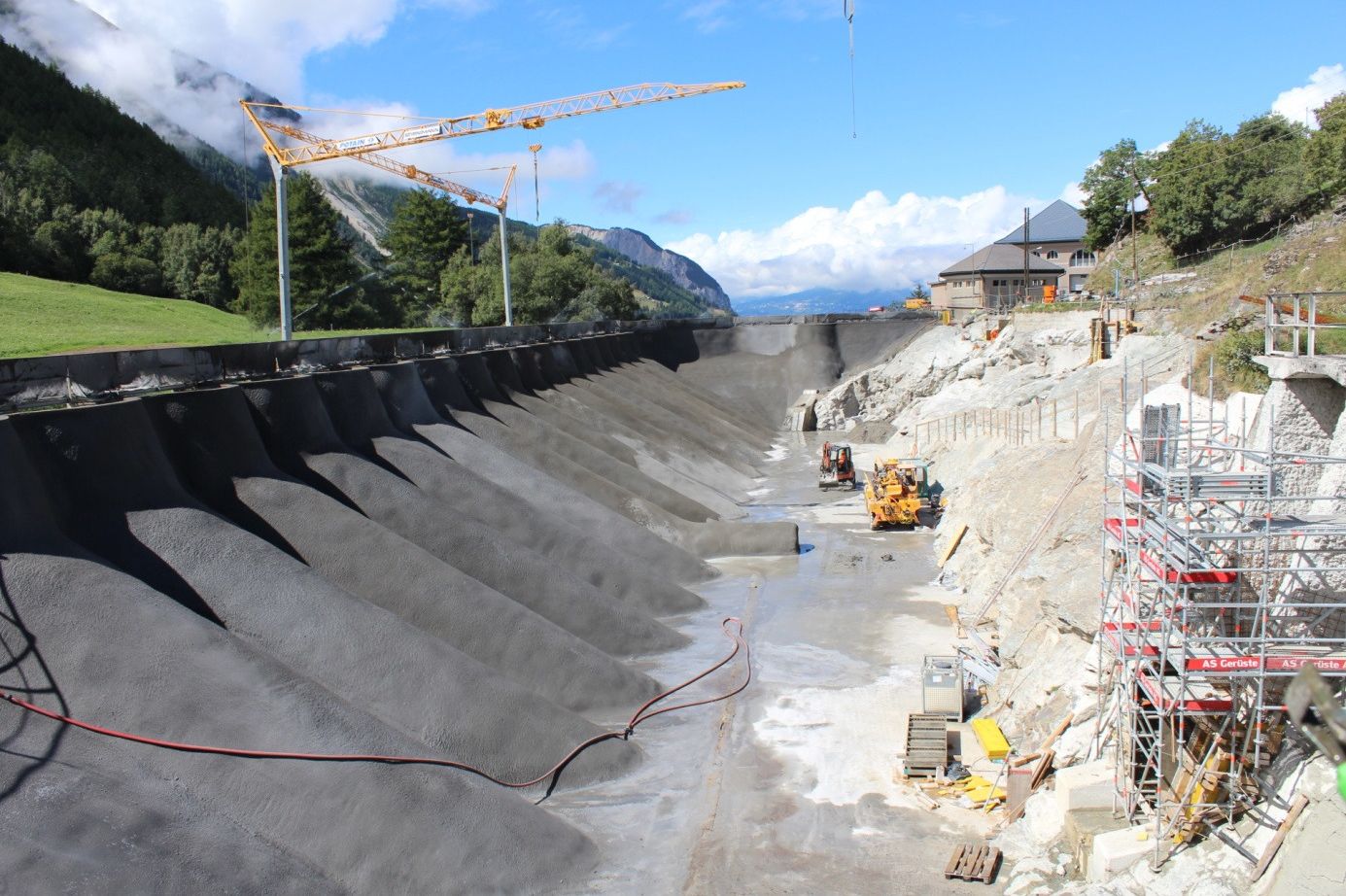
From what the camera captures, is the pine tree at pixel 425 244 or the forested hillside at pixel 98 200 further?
the pine tree at pixel 425 244

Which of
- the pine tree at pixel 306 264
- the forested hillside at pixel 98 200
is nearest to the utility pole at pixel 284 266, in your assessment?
the pine tree at pixel 306 264

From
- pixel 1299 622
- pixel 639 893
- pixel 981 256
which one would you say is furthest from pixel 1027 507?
pixel 981 256

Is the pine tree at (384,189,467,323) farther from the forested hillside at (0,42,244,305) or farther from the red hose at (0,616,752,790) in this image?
the red hose at (0,616,752,790)

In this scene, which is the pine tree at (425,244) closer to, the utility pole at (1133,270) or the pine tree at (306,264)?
the pine tree at (306,264)

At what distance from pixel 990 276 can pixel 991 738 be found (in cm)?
7091

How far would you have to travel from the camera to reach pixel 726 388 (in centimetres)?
6128

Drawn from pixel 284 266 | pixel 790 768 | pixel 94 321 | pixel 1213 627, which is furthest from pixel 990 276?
pixel 1213 627

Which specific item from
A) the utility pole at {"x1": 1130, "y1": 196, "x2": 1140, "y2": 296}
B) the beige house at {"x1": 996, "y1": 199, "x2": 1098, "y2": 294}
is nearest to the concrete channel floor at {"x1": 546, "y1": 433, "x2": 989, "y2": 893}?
the utility pole at {"x1": 1130, "y1": 196, "x2": 1140, "y2": 296}

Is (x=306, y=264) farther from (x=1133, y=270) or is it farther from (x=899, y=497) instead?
(x=1133, y=270)

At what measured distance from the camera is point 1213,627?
12.7 metres

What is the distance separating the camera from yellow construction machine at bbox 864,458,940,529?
32.3 m

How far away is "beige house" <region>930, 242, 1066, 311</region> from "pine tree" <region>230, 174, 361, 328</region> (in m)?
42.6

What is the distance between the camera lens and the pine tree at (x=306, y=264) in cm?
5616

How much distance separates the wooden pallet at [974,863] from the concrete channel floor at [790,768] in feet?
0.53
